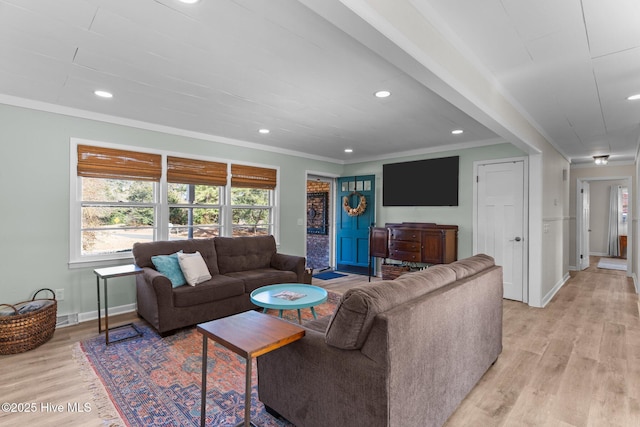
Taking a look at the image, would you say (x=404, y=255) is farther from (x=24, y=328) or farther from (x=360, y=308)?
(x=24, y=328)

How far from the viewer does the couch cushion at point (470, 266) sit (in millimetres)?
2197

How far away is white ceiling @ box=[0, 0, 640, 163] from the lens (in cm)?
176

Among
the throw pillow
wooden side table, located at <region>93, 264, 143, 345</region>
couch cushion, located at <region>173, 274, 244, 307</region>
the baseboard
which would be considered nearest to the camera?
wooden side table, located at <region>93, 264, 143, 345</region>

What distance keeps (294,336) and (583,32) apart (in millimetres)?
2478

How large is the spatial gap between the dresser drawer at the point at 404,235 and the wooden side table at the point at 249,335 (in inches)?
147

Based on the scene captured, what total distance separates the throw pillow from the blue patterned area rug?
0.55m

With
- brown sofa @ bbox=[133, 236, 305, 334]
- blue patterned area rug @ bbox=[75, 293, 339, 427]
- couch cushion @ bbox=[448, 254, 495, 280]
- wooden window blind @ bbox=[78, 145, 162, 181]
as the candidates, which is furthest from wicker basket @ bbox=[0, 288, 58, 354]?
couch cushion @ bbox=[448, 254, 495, 280]

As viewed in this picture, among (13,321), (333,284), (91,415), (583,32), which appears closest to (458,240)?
(333,284)

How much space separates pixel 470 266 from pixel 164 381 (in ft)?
7.91

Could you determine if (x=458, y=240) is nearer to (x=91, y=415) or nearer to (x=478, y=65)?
(x=478, y=65)

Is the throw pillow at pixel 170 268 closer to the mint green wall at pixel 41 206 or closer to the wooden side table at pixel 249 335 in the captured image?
the mint green wall at pixel 41 206

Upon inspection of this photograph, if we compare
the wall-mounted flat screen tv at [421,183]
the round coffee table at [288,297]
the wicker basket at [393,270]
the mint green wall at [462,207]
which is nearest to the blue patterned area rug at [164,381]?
the round coffee table at [288,297]

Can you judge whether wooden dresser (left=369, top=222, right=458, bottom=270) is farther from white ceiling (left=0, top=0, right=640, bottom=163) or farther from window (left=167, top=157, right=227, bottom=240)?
window (left=167, top=157, right=227, bottom=240)

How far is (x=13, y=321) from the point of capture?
275 centimetres
